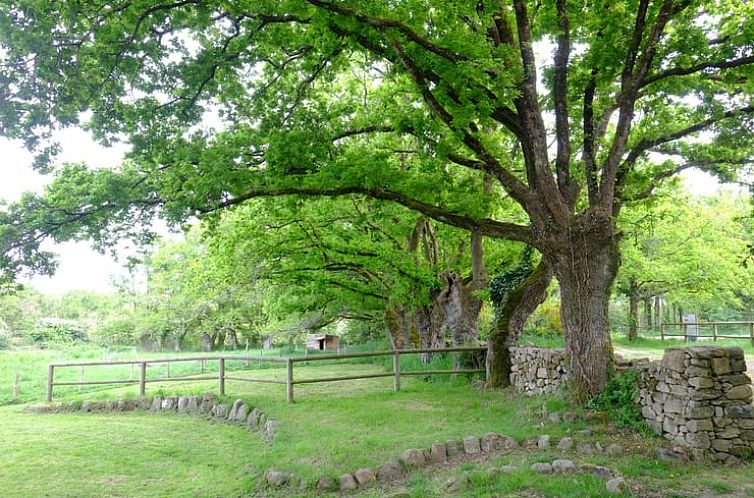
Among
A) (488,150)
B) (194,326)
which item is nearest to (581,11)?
(488,150)

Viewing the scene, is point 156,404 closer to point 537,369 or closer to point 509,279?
point 537,369

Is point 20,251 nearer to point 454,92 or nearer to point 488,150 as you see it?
point 454,92

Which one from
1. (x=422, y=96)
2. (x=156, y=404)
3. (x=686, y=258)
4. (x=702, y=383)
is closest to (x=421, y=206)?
(x=422, y=96)

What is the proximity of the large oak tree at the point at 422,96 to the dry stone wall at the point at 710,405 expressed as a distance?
147 centimetres

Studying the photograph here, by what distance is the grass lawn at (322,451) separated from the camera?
17.5 ft

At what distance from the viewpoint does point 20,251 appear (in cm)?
674

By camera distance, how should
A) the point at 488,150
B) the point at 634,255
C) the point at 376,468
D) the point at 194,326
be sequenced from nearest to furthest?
the point at 376,468
the point at 488,150
the point at 634,255
the point at 194,326

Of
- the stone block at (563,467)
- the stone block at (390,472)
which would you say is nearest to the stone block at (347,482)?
the stone block at (390,472)

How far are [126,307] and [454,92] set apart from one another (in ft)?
106

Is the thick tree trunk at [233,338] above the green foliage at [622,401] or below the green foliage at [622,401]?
below

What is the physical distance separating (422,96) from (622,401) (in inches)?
218

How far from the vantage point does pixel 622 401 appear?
283 inches

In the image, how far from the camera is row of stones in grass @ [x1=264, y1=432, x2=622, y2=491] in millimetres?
5938

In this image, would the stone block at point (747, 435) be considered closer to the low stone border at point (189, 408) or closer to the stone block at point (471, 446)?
the stone block at point (471, 446)
